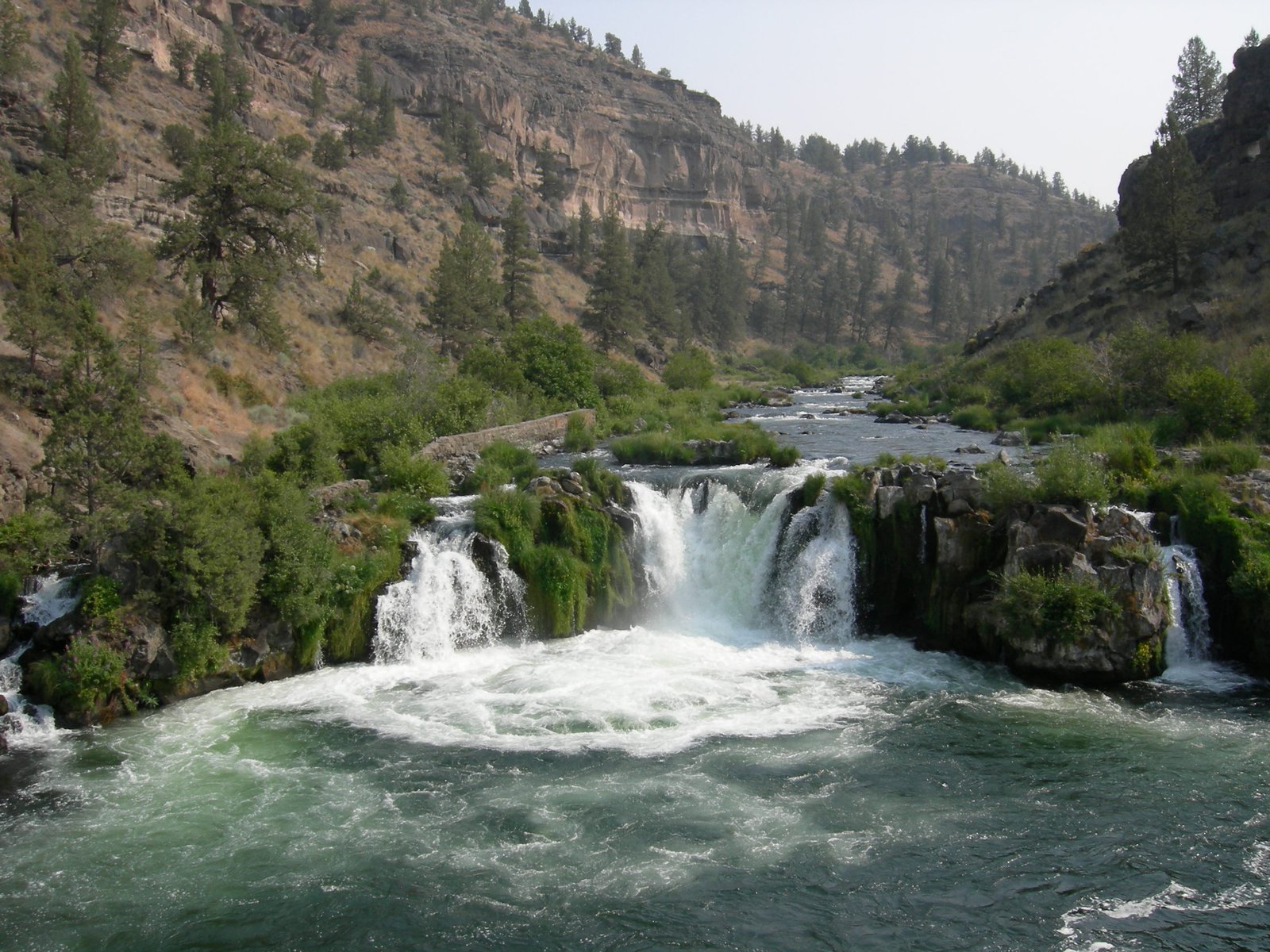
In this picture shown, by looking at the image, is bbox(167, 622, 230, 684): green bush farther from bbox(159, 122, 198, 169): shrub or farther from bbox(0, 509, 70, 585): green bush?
bbox(159, 122, 198, 169): shrub

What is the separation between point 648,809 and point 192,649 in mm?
8738

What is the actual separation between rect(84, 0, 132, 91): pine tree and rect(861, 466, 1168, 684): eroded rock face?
48.9m

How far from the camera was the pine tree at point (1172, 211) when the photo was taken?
142 feet

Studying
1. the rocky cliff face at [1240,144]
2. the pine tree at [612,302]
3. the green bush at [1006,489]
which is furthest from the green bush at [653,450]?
the rocky cliff face at [1240,144]

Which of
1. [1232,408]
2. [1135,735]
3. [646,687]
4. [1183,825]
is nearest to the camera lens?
[1183,825]

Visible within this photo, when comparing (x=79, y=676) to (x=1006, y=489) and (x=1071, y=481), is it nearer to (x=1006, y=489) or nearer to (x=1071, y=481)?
(x=1006, y=489)

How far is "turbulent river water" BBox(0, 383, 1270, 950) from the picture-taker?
995 centimetres

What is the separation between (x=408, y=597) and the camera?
1888 centimetres

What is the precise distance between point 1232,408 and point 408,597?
2145cm

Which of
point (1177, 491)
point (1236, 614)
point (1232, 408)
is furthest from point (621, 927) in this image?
point (1232, 408)

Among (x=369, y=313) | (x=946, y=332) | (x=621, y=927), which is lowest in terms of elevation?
(x=621, y=927)

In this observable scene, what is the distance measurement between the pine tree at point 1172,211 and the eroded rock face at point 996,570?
3122 centimetres

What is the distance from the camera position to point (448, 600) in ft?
63.0

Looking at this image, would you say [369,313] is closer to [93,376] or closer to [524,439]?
[524,439]
